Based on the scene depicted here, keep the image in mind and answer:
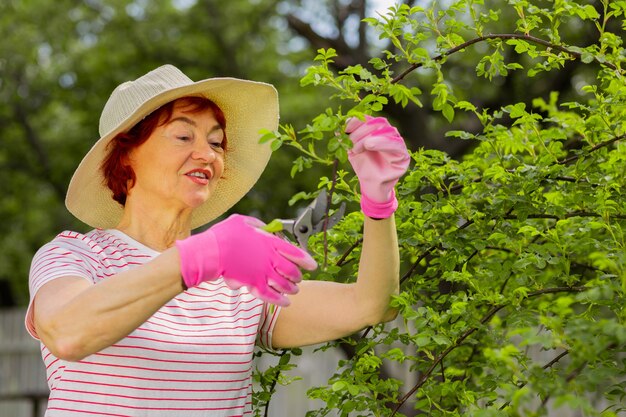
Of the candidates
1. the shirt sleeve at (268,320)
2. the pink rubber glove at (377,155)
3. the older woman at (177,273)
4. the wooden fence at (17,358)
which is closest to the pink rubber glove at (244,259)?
the older woman at (177,273)

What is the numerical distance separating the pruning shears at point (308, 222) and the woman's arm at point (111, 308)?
29cm

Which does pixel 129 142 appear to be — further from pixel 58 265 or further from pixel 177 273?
pixel 177 273

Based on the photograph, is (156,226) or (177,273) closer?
(177,273)

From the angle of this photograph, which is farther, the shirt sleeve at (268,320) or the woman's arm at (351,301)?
the shirt sleeve at (268,320)

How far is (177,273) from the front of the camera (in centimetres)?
173

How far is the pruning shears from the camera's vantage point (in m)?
1.96

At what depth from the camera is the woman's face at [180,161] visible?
7.27ft

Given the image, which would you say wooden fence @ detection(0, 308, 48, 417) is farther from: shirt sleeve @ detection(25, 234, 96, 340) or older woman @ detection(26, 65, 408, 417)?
shirt sleeve @ detection(25, 234, 96, 340)

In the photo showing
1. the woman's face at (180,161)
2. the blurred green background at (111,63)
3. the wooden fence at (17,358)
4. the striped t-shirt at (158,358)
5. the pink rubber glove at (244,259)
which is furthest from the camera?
the wooden fence at (17,358)

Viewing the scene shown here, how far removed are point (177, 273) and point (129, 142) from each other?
26.5 inches

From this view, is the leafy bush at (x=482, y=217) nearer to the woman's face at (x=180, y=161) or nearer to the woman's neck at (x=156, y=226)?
the woman's face at (x=180, y=161)

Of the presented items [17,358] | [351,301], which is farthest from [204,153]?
[17,358]

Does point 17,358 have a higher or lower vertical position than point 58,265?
lower

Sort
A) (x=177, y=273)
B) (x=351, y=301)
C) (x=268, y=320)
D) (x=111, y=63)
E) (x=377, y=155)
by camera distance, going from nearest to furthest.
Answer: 1. (x=177, y=273)
2. (x=377, y=155)
3. (x=351, y=301)
4. (x=268, y=320)
5. (x=111, y=63)
